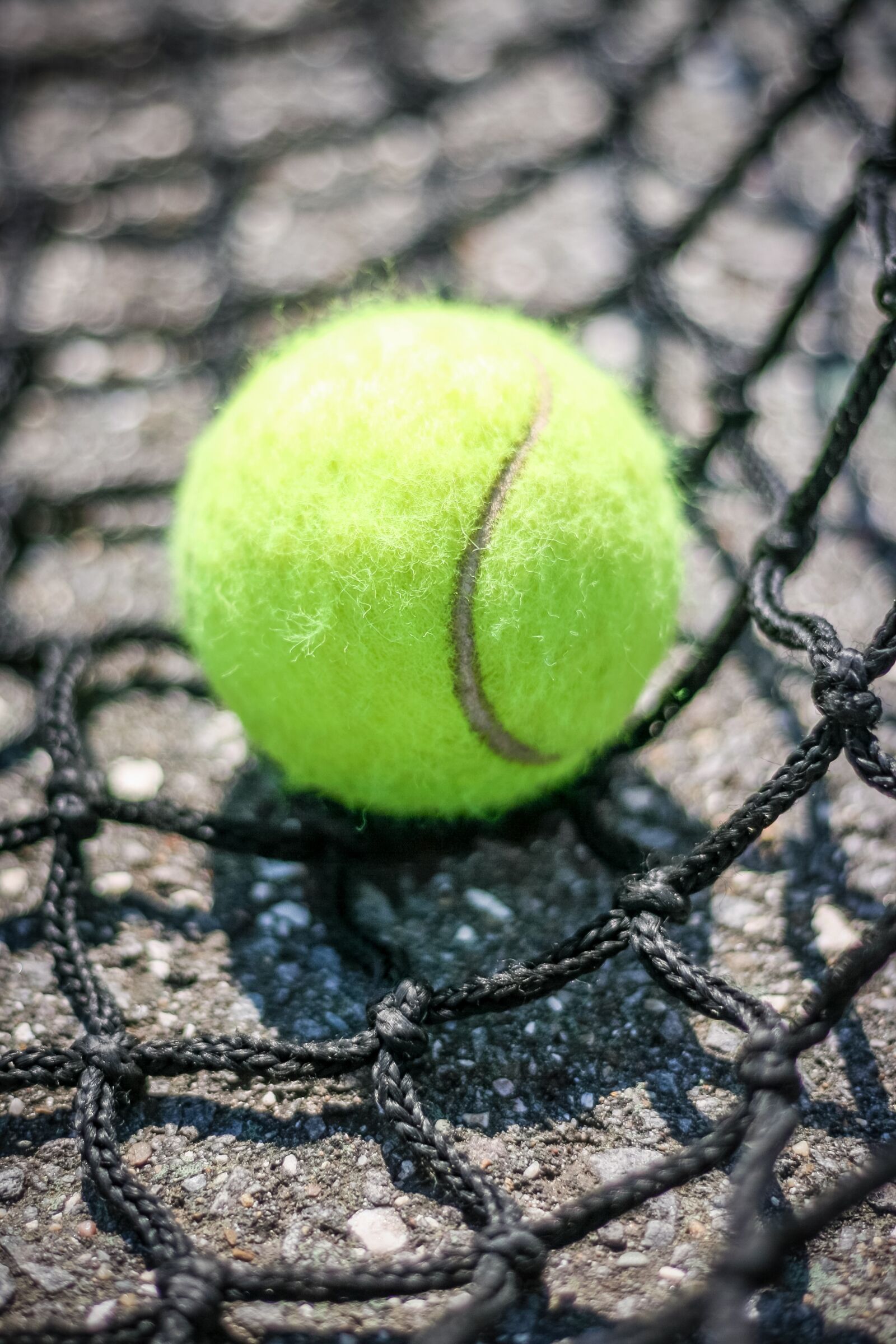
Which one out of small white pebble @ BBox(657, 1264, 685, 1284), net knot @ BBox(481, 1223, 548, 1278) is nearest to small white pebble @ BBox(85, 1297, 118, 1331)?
net knot @ BBox(481, 1223, 548, 1278)

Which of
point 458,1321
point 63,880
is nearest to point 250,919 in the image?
point 63,880

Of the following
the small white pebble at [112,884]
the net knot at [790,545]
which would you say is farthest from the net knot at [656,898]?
the small white pebble at [112,884]

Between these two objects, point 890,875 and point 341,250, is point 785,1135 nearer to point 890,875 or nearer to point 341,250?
point 890,875

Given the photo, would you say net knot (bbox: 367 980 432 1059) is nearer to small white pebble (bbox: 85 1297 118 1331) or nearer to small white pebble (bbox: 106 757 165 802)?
small white pebble (bbox: 85 1297 118 1331)

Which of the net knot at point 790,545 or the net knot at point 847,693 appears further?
the net knot at point 790,545

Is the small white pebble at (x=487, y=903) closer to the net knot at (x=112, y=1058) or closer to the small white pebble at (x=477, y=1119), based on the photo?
the small white pebble at (x=477, y=1119)

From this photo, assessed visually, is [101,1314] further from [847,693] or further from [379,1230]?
[847,693]

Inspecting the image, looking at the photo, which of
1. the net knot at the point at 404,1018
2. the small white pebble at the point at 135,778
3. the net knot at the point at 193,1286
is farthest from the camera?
the small white pebble at the point at 135,778
